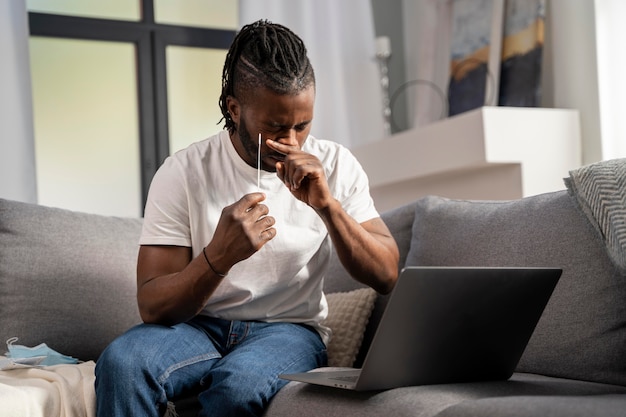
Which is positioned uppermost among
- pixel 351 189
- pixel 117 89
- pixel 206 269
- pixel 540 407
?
pixel 117 89

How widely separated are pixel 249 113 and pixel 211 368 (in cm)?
51

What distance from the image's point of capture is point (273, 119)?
164 centimetres

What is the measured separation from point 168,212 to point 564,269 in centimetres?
79

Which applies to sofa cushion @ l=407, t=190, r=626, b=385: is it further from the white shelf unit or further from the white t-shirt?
the white shelf unit

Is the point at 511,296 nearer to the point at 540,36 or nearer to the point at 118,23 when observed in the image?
the point at 540,36

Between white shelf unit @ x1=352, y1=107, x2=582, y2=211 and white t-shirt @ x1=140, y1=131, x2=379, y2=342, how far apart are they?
1491mm

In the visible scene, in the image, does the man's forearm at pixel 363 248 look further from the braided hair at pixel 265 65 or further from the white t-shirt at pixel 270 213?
the braided hair at pixel 265 65

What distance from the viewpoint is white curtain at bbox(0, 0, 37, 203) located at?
364 cm

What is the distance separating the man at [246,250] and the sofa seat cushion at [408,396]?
3.4 inches

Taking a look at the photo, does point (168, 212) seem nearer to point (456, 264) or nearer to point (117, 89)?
point (456, 264)

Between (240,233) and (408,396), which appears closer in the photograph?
(408,396)

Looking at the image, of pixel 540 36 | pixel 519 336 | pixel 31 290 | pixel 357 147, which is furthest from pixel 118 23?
pixel 519 336

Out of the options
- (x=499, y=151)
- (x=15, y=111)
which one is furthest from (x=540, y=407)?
(x=15, y=111)

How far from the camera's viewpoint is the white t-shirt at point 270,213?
67.6 inches
